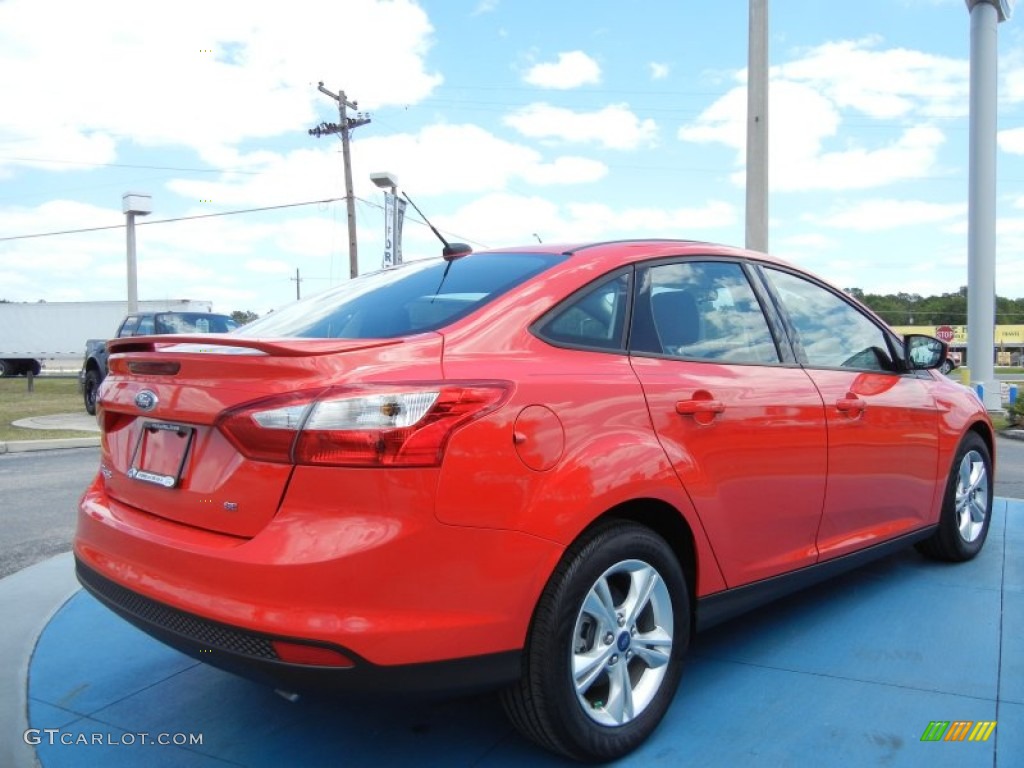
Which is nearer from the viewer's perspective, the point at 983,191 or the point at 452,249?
the point at 452,249

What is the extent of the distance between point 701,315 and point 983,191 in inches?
652

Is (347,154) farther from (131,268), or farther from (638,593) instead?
(638,593)

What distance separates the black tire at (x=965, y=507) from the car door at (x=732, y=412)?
153cm

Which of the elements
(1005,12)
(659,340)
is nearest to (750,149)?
(659,340)

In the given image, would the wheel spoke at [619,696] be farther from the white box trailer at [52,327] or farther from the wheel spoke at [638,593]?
the white box trailer at [52,327]

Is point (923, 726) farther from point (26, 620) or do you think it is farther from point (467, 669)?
point (26, 620)

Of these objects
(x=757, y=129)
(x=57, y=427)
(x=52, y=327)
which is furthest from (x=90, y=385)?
(x=52, y=327)

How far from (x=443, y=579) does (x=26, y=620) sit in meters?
2.84

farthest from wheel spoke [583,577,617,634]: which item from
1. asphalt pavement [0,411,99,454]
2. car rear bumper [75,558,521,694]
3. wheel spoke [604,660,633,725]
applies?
asphalt pavement [0,411,99,454]

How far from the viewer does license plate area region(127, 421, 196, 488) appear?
237cm

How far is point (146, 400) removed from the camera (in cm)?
250

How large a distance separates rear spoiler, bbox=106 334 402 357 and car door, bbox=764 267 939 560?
79.9 inches

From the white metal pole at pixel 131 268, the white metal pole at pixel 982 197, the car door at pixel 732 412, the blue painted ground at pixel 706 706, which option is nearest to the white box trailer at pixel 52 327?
the white metal pole at pixel 131 268

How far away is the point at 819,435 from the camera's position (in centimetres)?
Result: 329
